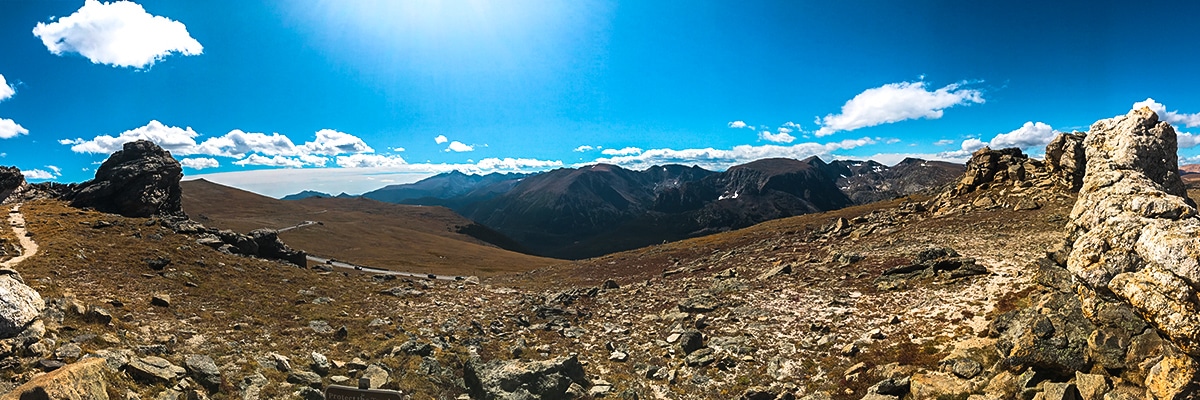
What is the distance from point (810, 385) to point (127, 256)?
47616 millimetres

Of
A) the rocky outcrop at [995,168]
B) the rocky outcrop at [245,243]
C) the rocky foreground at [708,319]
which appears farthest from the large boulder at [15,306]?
the rocky outcrop at [995,168]

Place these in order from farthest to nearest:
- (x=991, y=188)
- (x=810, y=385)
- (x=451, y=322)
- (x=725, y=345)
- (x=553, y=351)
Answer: (x=991, y=188)
(x=451, y=322)
(x=553, y=351)
(x=725, y=345)
(x=810, y=385)

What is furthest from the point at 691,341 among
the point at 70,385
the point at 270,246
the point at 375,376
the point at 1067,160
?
the point at 1067,160

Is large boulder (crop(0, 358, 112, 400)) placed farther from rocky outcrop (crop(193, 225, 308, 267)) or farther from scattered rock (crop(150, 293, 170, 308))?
rocky outcrop (crop(193, 225, 308, 267))

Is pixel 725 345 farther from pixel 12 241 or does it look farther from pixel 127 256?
pixel 12 241

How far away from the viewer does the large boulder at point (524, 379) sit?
20.6 m

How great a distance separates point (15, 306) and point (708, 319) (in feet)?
101

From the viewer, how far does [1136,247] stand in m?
9.29

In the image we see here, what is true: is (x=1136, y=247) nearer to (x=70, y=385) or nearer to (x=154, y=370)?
(x=70, y=385)

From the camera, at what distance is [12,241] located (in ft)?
115

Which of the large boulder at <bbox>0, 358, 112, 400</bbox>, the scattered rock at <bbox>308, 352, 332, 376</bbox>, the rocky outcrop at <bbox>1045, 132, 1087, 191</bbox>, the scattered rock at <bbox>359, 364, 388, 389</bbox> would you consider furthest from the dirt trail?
the rocky outcrop at <bbox>1045, 132, 1087, 191</bbox>

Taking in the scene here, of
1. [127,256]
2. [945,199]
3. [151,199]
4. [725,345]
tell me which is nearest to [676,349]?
[725,345]

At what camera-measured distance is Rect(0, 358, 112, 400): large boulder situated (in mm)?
11633

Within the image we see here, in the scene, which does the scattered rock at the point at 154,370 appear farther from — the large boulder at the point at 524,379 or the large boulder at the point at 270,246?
the large boulder at the point at 270,246
